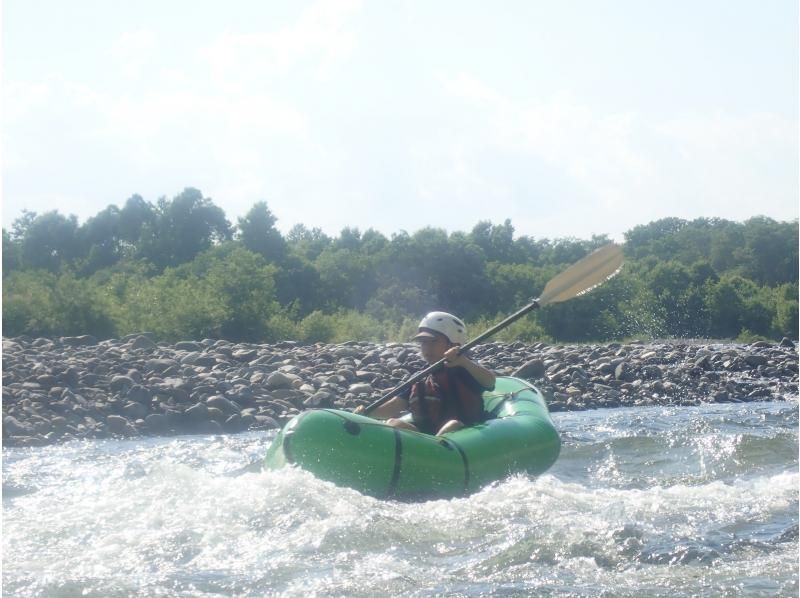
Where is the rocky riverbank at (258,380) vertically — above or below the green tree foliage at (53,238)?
below

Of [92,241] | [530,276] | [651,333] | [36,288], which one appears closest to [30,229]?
[92,241]

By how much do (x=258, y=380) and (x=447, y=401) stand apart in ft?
17.8

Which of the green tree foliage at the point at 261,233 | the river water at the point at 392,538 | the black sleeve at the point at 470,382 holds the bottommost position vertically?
the river water at the point at 392,538

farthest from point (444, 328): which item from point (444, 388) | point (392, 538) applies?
point (392, 538)

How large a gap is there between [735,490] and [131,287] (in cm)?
1710

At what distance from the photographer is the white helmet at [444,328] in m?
6.64

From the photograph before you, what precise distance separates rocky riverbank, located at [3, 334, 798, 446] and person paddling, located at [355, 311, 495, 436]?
3.47 m

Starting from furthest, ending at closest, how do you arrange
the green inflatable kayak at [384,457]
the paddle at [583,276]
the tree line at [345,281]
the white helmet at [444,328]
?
the tree line at [345,281] → the paddle at [583,276] → the white helmet at [444,328] → the green inflatable kayak at [384,457]

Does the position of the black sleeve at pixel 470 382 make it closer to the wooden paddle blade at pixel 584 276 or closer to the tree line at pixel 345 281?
the wooden paddle blade at pixel 584 276

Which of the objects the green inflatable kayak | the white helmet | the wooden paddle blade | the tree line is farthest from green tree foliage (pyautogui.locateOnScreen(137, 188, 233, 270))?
the green inflatable kayak

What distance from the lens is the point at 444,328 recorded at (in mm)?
6656

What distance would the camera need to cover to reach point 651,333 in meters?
26.4

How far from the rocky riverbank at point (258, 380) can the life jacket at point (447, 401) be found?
11.5ft

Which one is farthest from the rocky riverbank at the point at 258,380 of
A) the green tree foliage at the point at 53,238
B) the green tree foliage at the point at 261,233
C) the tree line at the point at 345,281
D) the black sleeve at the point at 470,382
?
the green tree foliage at the point at 53,238
